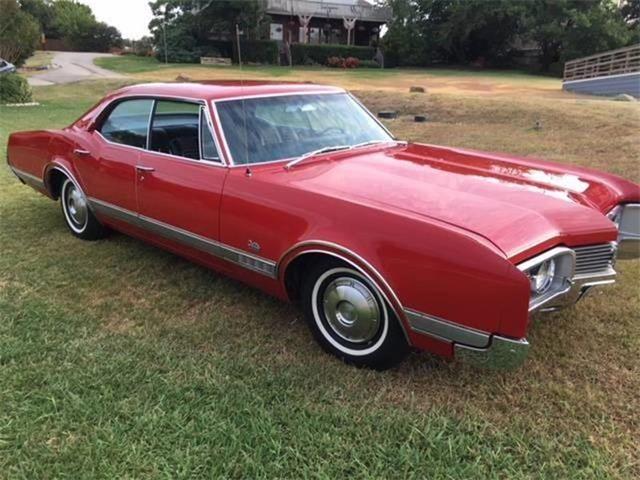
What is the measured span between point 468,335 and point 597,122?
1046 centimetres

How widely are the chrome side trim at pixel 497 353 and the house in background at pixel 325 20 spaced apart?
4381 centimetres

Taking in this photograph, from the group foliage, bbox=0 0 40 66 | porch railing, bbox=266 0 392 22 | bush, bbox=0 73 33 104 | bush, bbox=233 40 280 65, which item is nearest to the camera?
bush, bbox=0 73 33 104

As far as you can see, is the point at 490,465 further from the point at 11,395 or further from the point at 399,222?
the point at 11,395

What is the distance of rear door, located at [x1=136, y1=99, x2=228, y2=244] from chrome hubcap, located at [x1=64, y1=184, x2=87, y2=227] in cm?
108

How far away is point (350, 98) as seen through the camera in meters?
4.22

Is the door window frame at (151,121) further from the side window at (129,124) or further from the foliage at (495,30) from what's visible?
the foliage at (495,30)

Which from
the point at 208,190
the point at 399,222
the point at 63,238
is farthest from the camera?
the point at 63,238

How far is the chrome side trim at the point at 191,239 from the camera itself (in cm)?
313

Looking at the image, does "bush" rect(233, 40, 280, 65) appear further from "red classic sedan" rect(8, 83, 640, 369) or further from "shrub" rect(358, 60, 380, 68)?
"red classic sedan" rect(8, 83, 640, 369)

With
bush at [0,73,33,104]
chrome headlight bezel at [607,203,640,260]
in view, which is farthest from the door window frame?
bush at [0,73,33,104]

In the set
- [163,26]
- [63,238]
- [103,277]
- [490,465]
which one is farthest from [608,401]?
[163,26]

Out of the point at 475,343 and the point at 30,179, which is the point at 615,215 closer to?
the point at 475,343

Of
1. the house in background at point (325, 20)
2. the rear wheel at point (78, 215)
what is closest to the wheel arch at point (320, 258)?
the rear wheel at point (78, 215)

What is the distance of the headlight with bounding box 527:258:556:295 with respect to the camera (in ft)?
8.14
